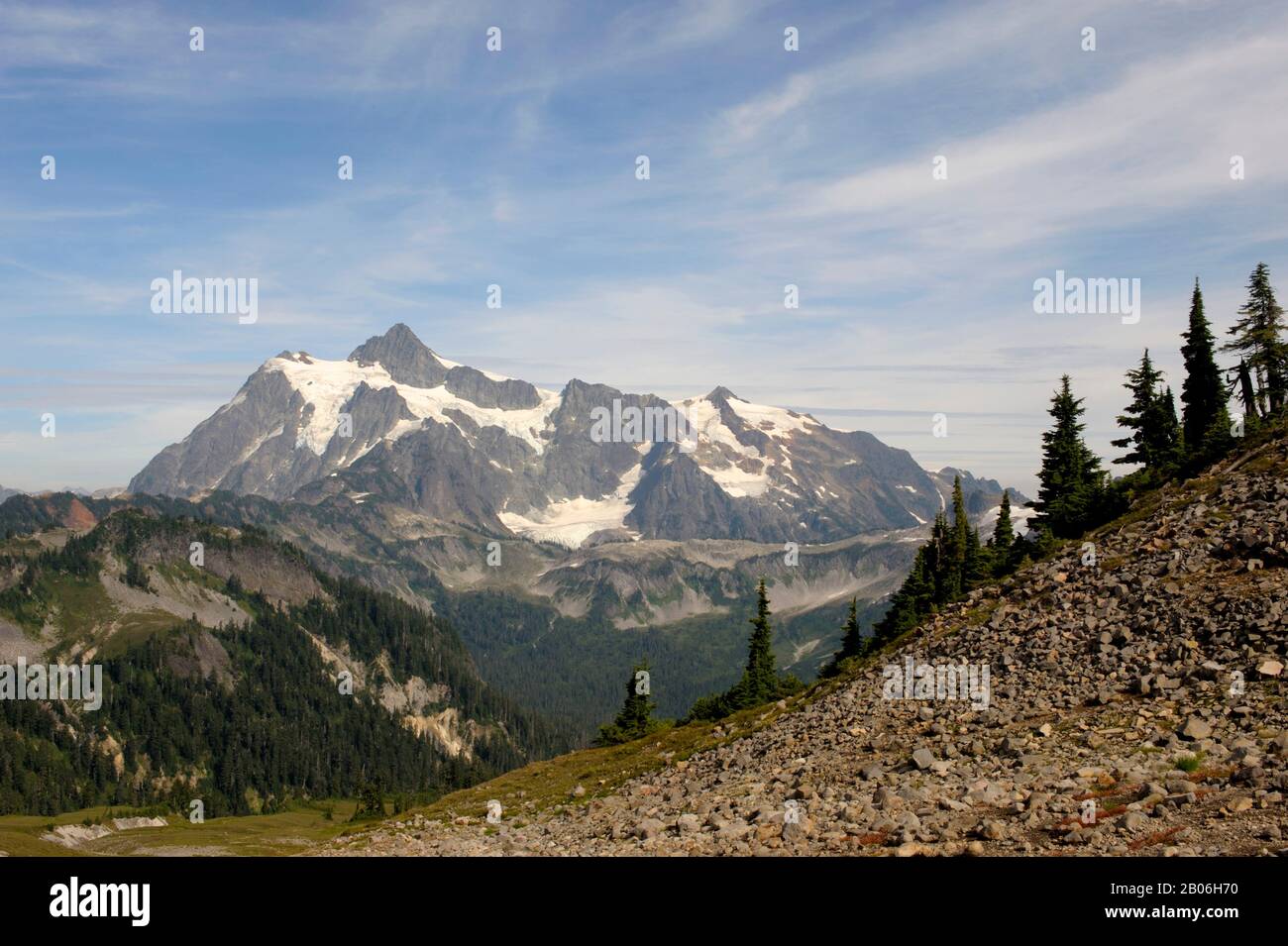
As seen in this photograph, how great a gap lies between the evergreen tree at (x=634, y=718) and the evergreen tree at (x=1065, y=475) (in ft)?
148

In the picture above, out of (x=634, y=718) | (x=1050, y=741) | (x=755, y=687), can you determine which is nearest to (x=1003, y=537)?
(x=755, y=687)

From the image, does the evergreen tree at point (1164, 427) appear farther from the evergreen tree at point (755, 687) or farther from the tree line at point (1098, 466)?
the evergreen tree at point (755, 687)

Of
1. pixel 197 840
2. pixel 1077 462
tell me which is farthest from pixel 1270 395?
pixel 197 840

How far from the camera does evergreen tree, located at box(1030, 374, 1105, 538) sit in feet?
245

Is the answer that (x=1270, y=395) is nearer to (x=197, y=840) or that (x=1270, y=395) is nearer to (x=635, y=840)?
(x=635, y=840)

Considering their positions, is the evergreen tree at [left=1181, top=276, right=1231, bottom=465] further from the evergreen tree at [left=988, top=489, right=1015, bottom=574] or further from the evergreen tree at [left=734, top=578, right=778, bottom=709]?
the evergreen tree at [left=734, top=578, right=778, bottom=709]

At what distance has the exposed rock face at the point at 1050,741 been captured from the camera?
75.8 feet

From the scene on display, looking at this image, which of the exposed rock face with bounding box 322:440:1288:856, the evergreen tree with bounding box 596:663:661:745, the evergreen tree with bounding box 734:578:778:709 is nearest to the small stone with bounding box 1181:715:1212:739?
the exposed rock face with bounding box 322:440:1288:856

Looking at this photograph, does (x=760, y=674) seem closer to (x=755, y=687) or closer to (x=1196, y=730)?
(x=755, y=687)

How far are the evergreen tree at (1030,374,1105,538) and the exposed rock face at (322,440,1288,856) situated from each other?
16241mm
